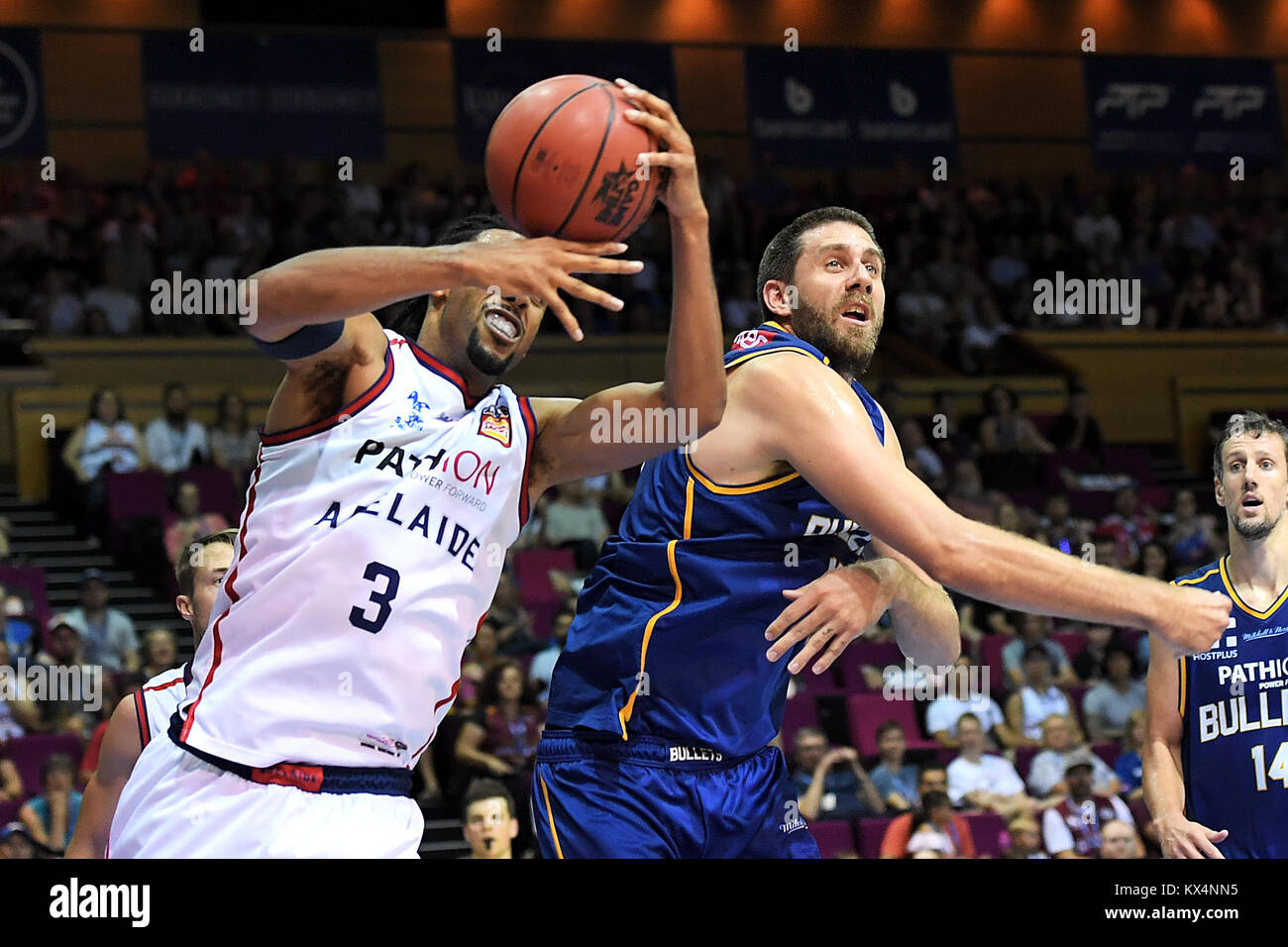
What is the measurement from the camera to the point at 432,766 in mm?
8508

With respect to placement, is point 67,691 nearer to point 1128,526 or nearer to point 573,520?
point 573,520

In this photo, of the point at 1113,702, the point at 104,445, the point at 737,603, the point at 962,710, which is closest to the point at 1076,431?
the point at 1113,702

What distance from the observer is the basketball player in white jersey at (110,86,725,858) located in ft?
10.3

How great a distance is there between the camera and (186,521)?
32.2 ft

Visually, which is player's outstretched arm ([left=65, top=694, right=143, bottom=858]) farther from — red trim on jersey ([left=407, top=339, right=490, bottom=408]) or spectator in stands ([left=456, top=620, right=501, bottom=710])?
spectator in stands ([left=456, top=620, right=501, bottom=710])

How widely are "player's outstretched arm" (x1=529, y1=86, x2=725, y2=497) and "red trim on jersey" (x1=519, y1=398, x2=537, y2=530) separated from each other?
45mm

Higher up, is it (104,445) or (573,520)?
(104,445)

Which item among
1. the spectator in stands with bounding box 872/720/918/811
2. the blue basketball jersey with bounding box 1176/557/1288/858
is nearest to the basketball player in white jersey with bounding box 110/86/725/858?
the blue basketball jersey with bounding box 1176/557/1288/858

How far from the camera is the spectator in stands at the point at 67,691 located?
8.23 m

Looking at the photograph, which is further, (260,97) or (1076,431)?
(260,97)

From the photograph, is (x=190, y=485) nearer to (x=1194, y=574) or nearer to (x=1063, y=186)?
(x=1194, y=574)

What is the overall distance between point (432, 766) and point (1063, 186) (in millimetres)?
12148

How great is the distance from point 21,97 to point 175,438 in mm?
4900

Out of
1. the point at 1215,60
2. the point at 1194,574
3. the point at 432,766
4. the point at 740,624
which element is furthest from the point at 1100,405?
the point at 740,624
